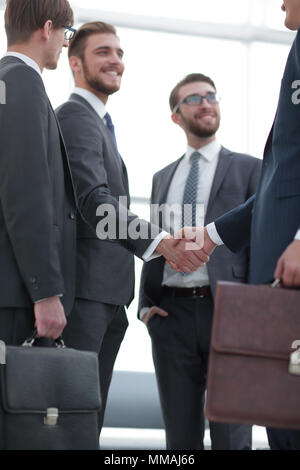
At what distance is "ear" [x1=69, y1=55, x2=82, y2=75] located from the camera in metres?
3.22

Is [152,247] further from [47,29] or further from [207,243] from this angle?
[47,29]

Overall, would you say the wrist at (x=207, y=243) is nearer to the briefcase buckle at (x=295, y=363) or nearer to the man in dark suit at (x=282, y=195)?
the man in dark suit at (x=282, y=195)

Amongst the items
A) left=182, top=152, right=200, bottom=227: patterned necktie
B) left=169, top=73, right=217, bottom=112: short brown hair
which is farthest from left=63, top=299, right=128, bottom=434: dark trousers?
left=169, top=73, right=217, bottom=112: short brown hair

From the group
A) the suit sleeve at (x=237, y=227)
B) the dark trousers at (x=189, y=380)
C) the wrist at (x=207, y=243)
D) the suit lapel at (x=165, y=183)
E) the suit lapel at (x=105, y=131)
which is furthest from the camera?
the suit lapel at (x=165, y=183)

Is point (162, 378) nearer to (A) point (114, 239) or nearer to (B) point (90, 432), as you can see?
(A) point (114, 239)

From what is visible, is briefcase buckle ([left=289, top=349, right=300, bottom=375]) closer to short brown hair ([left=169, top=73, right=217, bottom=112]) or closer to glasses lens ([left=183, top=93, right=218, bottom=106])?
glasses lens ([left=183, top=93, right=218, bottom=106])

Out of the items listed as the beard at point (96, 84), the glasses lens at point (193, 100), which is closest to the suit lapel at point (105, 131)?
the beard at point (96, 84)

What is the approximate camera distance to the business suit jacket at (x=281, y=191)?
6.24 ft

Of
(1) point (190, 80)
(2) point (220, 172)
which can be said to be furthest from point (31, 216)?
(1) point (190, 80)

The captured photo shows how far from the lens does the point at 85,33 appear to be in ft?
10.7

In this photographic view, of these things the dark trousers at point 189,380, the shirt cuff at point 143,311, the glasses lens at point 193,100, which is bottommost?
the dark trousers at point 189,380

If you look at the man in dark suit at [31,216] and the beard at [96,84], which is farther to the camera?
the beard at [96,84]

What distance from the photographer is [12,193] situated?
2.14m

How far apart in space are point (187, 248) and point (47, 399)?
1.07 metres
